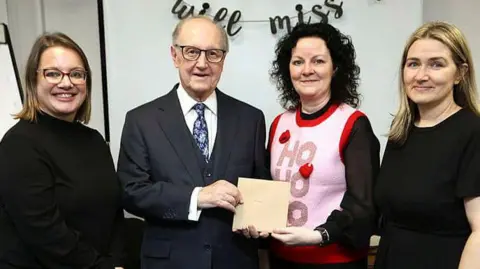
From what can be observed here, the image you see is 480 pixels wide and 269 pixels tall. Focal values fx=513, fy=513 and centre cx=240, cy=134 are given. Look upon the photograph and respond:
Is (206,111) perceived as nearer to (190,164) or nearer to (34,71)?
(190,164)

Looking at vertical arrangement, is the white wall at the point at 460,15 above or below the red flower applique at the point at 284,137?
above

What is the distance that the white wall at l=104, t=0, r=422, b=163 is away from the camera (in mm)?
2576

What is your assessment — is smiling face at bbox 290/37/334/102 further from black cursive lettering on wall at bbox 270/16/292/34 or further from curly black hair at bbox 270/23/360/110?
black cursive lettering on wall at bbox 270/16/292/34

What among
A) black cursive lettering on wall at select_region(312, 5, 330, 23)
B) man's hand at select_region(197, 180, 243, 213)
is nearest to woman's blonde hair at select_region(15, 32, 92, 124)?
man's hand at select_region(197, 180, 243, 213)

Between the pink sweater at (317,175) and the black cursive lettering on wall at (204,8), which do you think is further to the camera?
the black cursive lettering on wall at (204,8)

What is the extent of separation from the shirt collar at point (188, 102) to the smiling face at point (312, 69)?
0.31m

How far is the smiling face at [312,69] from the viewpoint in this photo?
1.82 metres

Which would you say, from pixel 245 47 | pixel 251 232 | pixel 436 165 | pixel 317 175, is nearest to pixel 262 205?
pixel 251 232

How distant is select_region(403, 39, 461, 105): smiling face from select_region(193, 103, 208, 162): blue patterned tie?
711 millimetres

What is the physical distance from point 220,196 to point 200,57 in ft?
1.60

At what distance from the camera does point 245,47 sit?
2598mm

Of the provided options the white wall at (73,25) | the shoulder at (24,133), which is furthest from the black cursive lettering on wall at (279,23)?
the shoulder at (24,133)

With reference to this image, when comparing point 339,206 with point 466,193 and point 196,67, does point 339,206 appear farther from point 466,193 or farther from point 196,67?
point 196,67

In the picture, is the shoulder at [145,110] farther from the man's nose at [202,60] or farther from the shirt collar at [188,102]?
the man's nose at [202,60]
